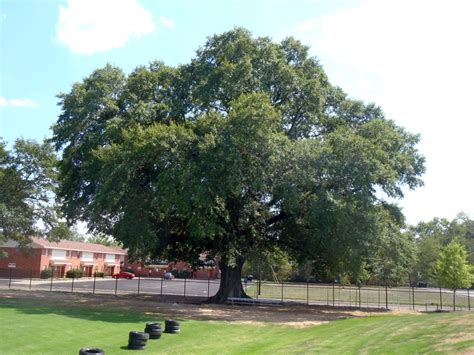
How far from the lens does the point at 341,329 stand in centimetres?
2255

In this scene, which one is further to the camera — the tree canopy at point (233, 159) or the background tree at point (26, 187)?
the background tree at point (26, 187)

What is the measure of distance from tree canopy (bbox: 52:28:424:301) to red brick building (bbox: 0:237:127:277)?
3114 cm

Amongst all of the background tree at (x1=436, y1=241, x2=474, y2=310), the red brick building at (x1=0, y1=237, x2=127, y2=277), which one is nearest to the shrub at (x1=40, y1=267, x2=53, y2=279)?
the red brick building at (x1=0, y1=237, x2=127, y2=277)

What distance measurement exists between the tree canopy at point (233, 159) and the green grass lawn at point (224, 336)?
710cm

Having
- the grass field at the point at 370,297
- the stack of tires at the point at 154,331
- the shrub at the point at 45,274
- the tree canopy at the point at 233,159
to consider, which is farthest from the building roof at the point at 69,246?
the stack of tires at the point at 154,331

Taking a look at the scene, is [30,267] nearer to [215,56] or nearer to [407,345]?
[215,56]

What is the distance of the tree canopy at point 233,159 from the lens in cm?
2939

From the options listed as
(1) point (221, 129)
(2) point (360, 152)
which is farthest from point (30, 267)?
(2) point (360, 152)

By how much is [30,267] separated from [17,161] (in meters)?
25.4

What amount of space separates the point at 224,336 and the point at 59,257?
6200 cm

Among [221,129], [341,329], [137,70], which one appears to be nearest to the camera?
[341,329]

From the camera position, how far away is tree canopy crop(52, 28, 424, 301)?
29391 millimetres

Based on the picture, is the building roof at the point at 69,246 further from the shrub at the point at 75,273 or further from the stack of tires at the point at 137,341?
the stack of tires at the point at 137,341

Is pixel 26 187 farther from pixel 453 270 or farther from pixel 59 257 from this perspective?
pixel 453 270
